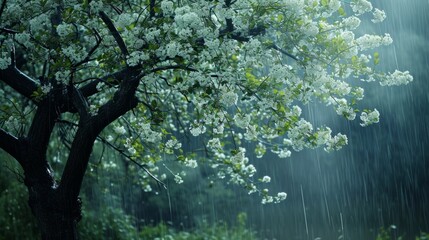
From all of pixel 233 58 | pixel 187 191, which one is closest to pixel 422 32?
pixel 187 191

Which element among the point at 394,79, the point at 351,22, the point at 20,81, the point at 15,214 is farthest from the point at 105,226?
the point at 351,22

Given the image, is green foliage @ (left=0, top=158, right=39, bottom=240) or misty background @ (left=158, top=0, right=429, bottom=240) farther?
misty background @ (left=158, top=0, right=429, bottom=240)

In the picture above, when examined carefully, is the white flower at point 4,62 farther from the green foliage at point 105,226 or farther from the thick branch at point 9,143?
the green foliage at point 105,226

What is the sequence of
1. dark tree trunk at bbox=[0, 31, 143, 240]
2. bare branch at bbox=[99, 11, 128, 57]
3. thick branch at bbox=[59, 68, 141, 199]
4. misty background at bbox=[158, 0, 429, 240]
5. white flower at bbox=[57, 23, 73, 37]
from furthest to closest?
misty background at bbox=[158, 0, 429, 240] → dark tree trunk at bbox=[0, 31, 143, 240] → thick branch at bbox=[59, 68, 141, 199] → bare branch at bbox=[99, 11, 128, 57] → white flower at bbox=[57, 23, 73, 37]

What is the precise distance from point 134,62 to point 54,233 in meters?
2.02

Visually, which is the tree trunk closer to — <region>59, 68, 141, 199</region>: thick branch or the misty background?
<region>59, 68, 141, 199</region>: thick branch

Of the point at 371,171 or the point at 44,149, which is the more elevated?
the point at 371,171

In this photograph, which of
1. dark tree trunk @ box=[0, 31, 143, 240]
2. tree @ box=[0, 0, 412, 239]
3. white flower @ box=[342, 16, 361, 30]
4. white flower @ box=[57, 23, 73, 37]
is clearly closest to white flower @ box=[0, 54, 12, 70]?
tree @ box=[0, 0, 412, 239]

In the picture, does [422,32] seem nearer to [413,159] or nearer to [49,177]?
[413,159]

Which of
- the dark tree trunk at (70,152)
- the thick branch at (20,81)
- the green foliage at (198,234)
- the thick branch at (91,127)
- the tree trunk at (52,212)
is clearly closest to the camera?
the thick branch at (91,127)

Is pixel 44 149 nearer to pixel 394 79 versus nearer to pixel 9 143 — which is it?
pixel 9 143

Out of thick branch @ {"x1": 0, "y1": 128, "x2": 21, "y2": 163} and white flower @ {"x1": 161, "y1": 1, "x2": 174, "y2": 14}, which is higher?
white flower @ {"x1": 161, "y1": 1, "x2": 174, "y2": 14}

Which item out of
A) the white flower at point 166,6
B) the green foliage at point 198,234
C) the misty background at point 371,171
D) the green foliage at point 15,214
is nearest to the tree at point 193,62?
the white flower at point 166,6

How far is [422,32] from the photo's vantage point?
50.6 feet
